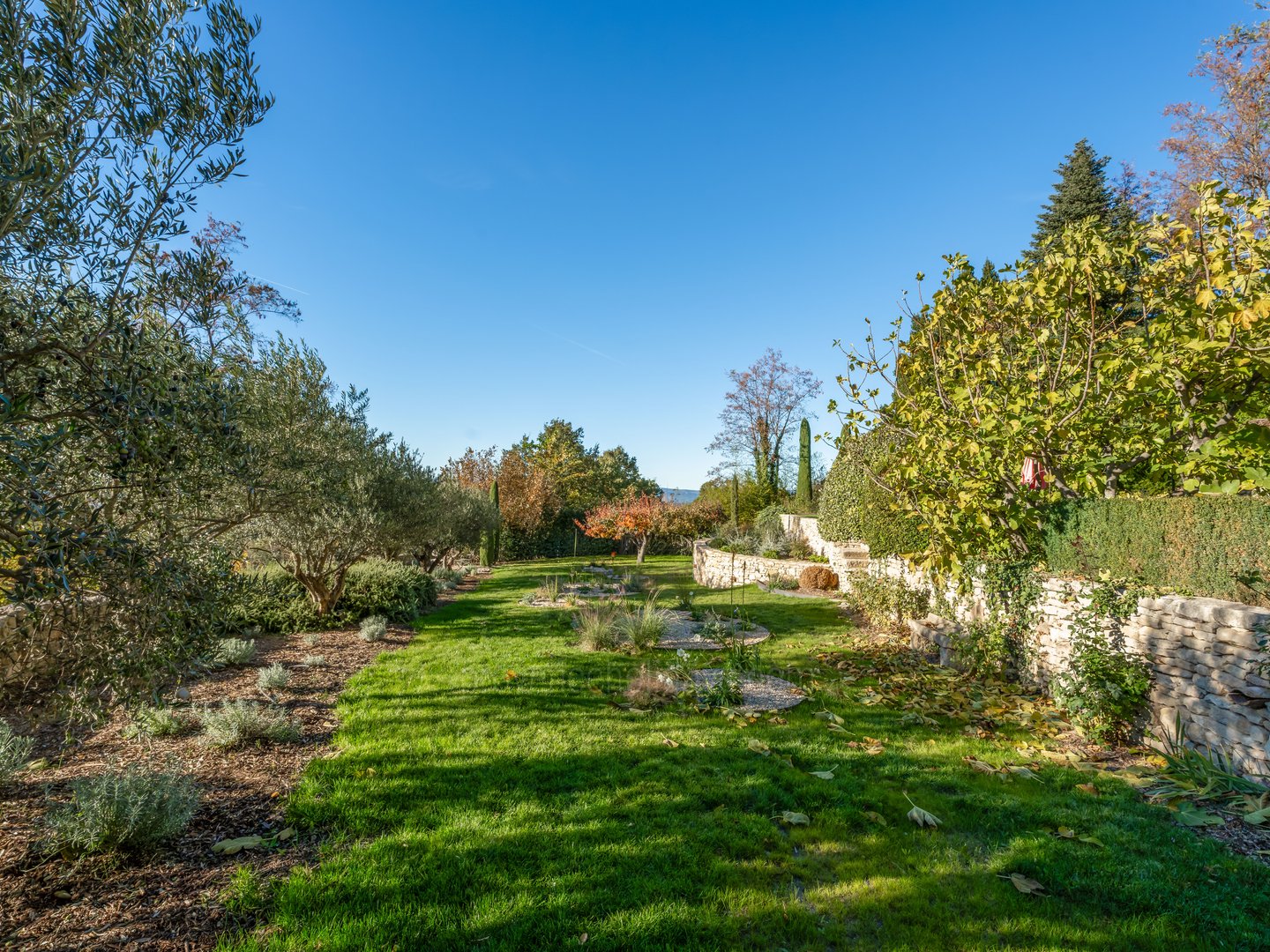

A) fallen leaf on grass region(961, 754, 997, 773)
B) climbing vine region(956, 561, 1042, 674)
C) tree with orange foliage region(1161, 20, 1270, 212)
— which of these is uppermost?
tree with orange foliage region(1161, 20, 1270, 212)

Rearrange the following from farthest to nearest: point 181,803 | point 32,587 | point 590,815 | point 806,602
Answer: point 806,602 < point 590,815 < point 181,803 < point 32,587

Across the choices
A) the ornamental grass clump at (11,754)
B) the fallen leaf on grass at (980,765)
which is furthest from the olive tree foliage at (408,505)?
the fallen leaf on grass at (980,765)

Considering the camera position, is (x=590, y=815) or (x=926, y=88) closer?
(x=590, y=815)

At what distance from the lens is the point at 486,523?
19.9m

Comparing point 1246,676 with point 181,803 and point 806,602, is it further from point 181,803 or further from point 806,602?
point 806,602

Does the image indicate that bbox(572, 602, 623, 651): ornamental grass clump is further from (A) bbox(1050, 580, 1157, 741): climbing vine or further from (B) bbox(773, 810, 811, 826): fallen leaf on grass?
Result: (A) bbox(1050, 580, 1157, 741): climbing vine

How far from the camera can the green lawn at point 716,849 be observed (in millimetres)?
2477

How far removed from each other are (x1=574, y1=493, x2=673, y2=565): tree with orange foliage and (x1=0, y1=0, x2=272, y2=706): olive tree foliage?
764 inches

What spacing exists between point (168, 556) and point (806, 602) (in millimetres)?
11295

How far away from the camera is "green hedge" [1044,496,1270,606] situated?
13.7 ft

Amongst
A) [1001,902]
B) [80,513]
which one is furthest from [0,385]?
[1001,902]

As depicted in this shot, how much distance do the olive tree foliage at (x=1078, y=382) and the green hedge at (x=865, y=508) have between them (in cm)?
92

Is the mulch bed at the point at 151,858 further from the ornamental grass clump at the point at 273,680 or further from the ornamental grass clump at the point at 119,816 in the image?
the ornamental grass clump at the point at 273,680

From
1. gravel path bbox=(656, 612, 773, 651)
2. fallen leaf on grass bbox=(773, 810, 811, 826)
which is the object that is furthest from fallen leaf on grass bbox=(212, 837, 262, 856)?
gravel path bbox=(656, 612, 773, 651)
